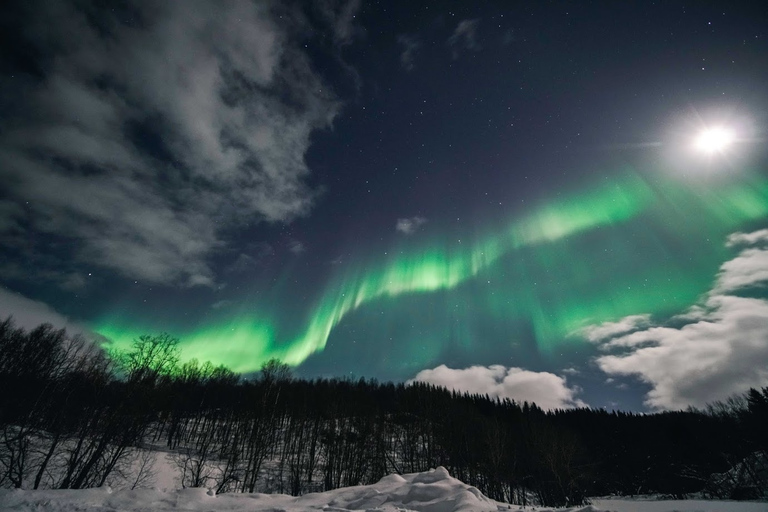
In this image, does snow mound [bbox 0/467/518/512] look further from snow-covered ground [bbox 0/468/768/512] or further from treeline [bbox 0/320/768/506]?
treeline [bbox 0/320/768/506]

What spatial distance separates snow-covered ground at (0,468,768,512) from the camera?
10148mm

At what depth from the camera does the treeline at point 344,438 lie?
42344 millimetres

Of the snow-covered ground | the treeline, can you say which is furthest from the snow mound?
the treeline

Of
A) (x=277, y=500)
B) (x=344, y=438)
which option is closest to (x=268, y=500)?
(x=277, y=500)

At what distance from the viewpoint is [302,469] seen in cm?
5047

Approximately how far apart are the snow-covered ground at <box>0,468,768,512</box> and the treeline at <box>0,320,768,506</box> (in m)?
21.4

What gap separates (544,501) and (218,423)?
69.6 meters

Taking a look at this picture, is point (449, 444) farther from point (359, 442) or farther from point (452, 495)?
point (452, 495)

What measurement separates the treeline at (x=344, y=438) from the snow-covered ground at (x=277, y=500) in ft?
70.2

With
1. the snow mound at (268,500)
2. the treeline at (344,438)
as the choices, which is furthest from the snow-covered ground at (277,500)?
the treeline at (344,438)

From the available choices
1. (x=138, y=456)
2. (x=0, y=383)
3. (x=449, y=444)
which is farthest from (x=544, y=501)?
(x=0, y=383)

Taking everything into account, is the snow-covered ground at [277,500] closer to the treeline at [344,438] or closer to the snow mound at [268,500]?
the snow mound at [268,500]

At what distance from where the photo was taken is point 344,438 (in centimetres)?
5259

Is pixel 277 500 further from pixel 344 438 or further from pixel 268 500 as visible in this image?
pixel 344 438
